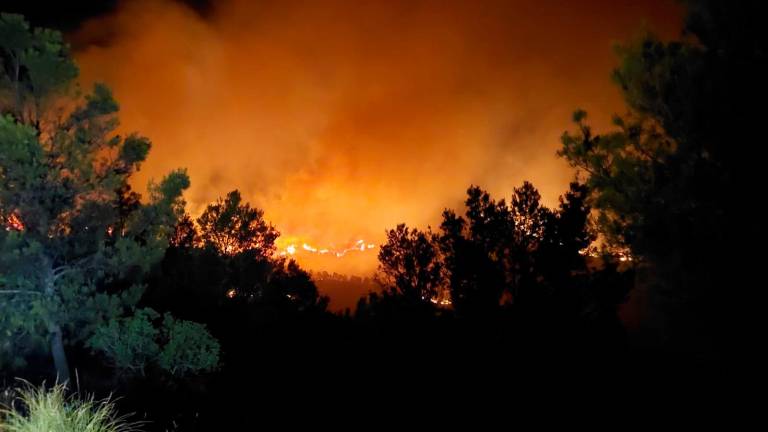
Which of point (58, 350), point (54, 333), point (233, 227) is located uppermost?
point (233, 227)

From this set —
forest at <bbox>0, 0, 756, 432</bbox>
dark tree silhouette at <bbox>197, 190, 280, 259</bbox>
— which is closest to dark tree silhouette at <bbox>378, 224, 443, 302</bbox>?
forest at <bbox>0, 0, 756, 432</bbox>

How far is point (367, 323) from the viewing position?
52.5 ft

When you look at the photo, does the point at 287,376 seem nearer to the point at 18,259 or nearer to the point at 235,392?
the point at 235,392

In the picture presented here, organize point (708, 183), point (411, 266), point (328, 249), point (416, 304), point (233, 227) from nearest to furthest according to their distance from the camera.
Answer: point (708, 183) < point (416, 304) < point (411, 266) < point (233, 227) < point (328, 249)

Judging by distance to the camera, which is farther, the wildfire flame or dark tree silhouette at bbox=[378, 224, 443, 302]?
the wildfire flame

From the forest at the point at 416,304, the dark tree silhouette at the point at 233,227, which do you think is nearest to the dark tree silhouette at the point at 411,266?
the forest at the point at 416,304

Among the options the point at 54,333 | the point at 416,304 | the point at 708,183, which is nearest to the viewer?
the point at 708,183

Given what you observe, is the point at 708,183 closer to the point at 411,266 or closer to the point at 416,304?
the point at 416,304

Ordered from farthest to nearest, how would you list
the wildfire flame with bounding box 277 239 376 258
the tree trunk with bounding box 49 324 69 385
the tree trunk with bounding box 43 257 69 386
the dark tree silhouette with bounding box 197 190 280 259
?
the wildfire flame with bounding box 277 239 376 258, the dark tree silhouette with bounding box 197 190 280 259, the tree trunk with bounding box 49 324 69 385, the tree trunk with bounding box 43 257 69 386

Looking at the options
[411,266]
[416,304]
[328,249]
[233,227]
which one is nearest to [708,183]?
[416,304]

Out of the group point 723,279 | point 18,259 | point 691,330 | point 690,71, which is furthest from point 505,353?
point 18,259

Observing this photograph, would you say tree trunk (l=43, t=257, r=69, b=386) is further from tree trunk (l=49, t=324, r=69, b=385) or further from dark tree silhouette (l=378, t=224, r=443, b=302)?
dark tree silhouette (l=378, t=224, r=443, b=302)

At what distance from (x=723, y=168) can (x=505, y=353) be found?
7.00 meters

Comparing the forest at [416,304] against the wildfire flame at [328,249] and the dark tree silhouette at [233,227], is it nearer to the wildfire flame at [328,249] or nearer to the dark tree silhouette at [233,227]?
the dark tree silhouette at [233,227]
